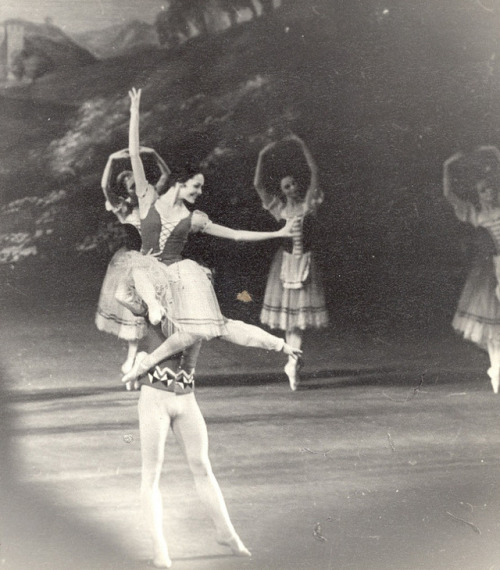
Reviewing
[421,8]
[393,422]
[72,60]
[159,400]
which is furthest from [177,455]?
[421,8]

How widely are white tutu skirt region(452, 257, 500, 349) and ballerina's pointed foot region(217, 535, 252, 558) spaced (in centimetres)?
121

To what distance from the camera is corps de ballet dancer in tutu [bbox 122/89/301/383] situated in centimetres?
292

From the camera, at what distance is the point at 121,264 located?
2.94 metres

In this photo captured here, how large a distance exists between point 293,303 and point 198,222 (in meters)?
0.49

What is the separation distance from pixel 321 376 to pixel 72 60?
1576 mm

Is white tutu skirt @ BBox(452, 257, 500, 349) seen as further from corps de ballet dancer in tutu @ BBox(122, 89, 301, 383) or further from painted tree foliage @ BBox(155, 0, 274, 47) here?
painted tree foliage @ BBox(155, 0, 274, 47)

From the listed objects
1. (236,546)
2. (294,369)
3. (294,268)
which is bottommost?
(236,546)

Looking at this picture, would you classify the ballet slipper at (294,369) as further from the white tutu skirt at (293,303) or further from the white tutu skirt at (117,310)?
the white tutu skirt at (117,310)

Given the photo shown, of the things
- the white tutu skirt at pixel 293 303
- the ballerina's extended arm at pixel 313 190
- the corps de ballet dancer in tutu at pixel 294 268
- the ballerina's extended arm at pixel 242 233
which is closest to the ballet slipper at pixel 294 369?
the corps de ballet dancer in tutu at pixel 294 268

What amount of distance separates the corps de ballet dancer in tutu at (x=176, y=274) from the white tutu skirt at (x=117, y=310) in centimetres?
5

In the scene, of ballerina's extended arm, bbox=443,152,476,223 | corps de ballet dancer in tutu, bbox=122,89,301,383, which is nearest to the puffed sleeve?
corps de ballet dancer in tutu, bbox=122,89,301,383

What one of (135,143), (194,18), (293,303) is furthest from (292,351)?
(194,18)

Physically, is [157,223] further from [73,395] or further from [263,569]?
[263,569]

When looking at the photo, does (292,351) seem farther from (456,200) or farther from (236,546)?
(456,200)
